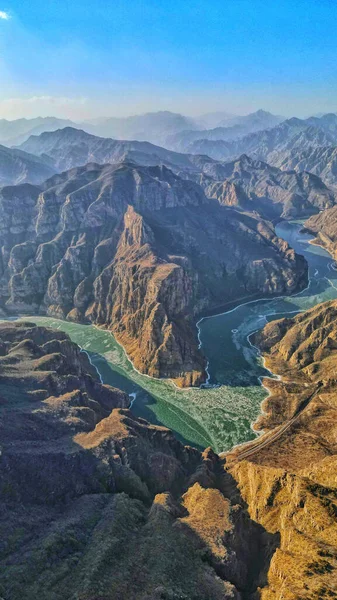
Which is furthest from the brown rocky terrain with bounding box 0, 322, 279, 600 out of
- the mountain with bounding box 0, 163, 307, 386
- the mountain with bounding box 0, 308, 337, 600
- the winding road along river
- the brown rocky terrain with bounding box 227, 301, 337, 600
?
the mountain with bounding box 0, 163, 307, 386

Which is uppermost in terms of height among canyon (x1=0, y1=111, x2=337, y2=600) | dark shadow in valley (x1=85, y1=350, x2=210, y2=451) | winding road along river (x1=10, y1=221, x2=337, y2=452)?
canyon (x1=0, y1=111, x2=337, y2=600)

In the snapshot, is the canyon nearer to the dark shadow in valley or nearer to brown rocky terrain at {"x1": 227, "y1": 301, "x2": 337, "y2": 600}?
brown rocky terrain at {"x1": 227, "y1": 301, "x2": 337, "y2": 600}

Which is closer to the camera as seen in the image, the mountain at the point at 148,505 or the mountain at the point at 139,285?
the mountain at the point at 148,505

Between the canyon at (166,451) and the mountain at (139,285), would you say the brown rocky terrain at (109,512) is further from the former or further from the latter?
the mountain at (139,285)

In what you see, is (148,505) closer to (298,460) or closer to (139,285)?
(298,460)

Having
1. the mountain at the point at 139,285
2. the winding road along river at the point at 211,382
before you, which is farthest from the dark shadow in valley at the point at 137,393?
the mountain at the point at 139,285

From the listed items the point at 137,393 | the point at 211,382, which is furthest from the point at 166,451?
the point at 211,382
